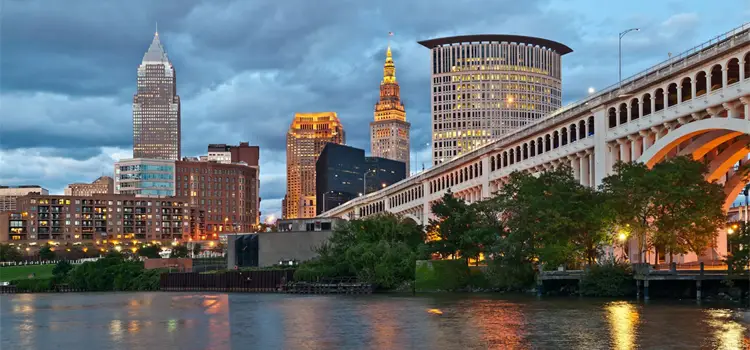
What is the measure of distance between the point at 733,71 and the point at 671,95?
971cm

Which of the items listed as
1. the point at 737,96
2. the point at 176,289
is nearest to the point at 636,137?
the point at 737,96

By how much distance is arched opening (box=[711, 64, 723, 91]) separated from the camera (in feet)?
257

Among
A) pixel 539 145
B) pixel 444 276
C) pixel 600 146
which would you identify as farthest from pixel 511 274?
pixel 539 145

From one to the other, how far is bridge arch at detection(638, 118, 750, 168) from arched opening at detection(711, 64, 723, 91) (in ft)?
9.83

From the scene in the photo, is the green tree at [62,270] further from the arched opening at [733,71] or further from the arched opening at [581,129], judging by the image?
the arched opening at [733,71]

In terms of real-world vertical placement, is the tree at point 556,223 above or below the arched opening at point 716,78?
below

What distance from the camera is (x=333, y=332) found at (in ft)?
197

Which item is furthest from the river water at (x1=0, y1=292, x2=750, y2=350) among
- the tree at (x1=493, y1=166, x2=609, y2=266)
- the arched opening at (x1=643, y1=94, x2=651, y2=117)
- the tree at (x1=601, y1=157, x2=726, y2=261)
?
the arched opening at (x1=643, y1=94, x2=651, y2=117)

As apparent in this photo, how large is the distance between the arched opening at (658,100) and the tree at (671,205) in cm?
748

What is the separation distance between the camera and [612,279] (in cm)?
8288

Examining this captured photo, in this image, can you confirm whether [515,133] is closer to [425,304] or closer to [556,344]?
[425,304]

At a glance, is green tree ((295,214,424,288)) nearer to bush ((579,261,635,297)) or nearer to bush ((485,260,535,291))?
bush ((485,260,535,291))

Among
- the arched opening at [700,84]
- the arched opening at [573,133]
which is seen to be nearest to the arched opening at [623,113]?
the arched opening at [573,133]

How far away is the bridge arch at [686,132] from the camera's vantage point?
7531 centimetres
